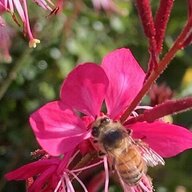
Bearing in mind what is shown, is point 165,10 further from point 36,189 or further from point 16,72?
point 16,72

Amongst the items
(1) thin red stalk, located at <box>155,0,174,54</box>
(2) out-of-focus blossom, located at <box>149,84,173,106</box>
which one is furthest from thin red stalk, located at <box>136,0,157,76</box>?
(2) out-of-focus blossom, located at <box>149,84,173,106</box>

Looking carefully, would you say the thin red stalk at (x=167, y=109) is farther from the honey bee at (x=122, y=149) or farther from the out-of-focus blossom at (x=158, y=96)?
the out-of-focus blossom at (x=158, y=96)

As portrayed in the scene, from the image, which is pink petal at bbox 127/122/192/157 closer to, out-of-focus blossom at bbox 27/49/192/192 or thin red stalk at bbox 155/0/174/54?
out-of-focus blossom at bbox 27/49/192/192

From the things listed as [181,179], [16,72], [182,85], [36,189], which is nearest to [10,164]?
[16,72]

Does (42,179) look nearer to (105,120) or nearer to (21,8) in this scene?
(105,120)

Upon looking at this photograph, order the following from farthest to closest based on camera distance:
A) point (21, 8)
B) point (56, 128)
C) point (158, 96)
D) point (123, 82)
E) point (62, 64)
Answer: point (62, 64) < point (158, 96) < point (21, 8) < point (123, 82) < point (56, 128)

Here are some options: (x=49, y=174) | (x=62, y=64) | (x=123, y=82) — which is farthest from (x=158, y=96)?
(x=62, y=64)
